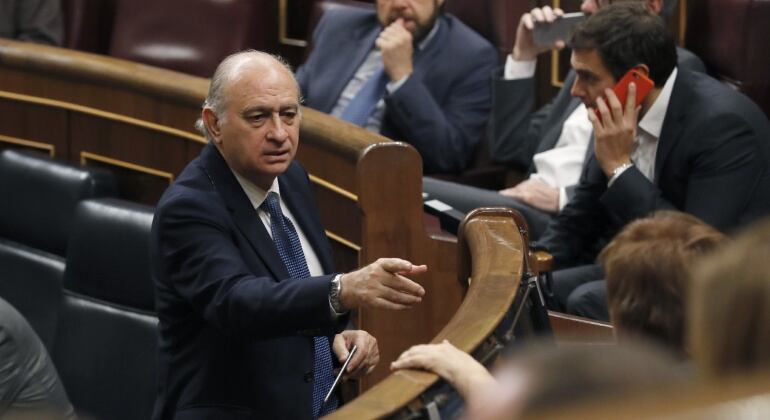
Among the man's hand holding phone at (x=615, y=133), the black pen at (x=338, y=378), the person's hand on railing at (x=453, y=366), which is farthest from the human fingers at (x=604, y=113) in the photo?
the person's hand on railing at (x=453, y=366)

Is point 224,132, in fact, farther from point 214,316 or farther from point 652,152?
point 652,152

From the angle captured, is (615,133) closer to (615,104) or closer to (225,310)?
(615,104)

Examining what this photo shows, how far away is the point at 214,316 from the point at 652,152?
2.86 feet

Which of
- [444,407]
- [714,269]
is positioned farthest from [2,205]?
[714,269]

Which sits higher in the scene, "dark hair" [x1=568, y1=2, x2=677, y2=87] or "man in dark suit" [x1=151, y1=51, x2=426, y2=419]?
"dark hair" [x1=568, y1=2, x2=677, y2=87]

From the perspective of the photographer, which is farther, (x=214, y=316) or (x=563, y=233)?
(x=563, y=233)

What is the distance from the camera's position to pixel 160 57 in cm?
300

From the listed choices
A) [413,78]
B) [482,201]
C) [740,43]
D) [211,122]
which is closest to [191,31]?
[413,78]

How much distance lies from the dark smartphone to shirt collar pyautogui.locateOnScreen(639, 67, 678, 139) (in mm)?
441

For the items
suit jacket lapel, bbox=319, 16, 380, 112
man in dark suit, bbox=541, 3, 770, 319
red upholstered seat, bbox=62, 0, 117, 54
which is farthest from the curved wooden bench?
red upholstered seat, bbox=62, 0, 117, 54

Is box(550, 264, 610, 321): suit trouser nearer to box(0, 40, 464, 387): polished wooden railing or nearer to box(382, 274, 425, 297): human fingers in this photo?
box(0, 40, 464, 387): polished wooden railing

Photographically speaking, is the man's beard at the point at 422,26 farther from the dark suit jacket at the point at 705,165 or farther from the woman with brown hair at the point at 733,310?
the woman with brown hair at the point at 733,310

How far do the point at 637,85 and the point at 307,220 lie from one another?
2.04 ft

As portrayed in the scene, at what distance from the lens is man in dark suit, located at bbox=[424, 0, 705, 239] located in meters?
2.17
